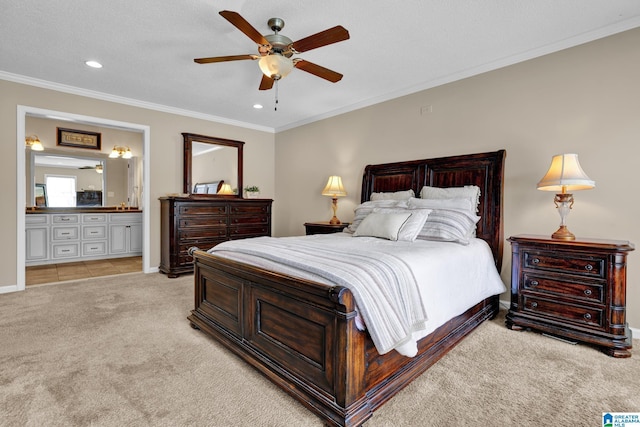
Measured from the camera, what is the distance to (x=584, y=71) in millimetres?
2744

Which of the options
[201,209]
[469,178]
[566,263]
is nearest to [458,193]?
[469,178]

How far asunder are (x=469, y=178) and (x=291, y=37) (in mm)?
2278

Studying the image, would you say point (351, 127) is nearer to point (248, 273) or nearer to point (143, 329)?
point (248, 273)

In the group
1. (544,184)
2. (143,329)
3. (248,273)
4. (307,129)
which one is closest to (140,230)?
(307,129)

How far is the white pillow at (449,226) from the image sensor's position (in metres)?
2.73

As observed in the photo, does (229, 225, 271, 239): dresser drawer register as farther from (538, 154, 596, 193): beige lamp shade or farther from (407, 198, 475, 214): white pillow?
(538, 154, 596, 193): beige lamp shade

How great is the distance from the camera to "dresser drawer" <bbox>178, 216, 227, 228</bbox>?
4535 millimetres

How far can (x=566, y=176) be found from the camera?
2.41 m

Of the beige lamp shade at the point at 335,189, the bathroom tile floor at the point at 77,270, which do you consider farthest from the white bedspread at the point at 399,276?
the bathroom tile floor at the point at 77,270

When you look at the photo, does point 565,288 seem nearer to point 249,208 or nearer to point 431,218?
point 431,218

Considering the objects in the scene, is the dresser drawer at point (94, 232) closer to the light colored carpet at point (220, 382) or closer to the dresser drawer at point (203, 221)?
the dresser drawer at point (203, 221)

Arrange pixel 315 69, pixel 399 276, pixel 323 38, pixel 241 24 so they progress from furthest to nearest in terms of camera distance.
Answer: pixel 315 69 < pixel 323 38 < pixel 241 24 < pixel 399 276

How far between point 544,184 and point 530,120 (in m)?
0.87

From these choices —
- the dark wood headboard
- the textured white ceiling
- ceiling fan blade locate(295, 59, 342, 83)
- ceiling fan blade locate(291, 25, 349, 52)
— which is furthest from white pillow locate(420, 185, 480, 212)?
ceiling fan blade locate(291, 25, 349, 52)
